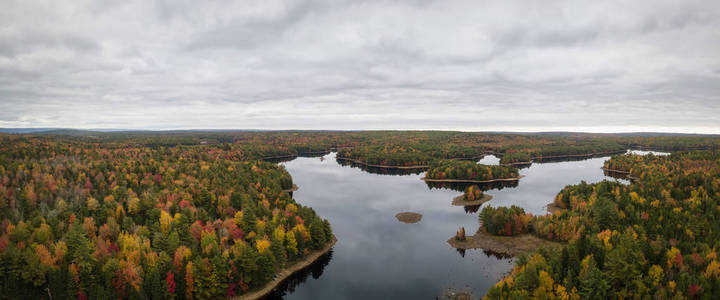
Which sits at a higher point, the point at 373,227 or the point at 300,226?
the point at 300,226

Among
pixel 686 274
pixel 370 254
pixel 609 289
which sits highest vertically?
pixel 686 274

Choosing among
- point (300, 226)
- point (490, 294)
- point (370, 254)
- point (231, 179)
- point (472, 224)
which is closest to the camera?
point (490, 294)

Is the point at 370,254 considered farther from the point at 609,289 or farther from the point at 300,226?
the point at 609,289

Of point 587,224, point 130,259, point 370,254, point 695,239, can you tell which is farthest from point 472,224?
point 130,259

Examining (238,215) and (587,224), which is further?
(238,215)

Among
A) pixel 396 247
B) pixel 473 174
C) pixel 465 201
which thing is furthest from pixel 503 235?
pixel 473 174

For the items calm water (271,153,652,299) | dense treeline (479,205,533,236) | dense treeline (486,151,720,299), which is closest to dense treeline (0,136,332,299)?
calm water (271,153,652,299)

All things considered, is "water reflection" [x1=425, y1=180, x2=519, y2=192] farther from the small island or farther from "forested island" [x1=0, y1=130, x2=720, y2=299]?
the small island
